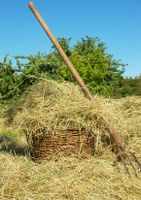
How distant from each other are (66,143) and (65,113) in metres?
0.37

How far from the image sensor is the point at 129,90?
16.8 meters

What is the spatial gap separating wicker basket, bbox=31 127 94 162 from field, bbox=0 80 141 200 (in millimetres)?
98

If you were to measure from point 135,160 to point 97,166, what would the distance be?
2.00ft

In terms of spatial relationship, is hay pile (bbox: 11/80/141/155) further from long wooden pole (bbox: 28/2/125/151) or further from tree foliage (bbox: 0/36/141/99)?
tree foliage (bbox: 0/36/141/99)

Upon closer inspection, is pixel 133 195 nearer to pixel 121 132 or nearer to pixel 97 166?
pixel 97 166

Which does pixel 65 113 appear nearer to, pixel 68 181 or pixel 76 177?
pixel 76 177

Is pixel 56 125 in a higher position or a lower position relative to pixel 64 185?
higher

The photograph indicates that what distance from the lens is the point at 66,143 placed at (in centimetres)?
534

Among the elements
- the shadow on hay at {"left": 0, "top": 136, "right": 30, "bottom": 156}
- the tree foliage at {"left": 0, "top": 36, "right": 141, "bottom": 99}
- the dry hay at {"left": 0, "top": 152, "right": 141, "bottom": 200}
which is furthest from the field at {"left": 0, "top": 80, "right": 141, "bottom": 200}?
the tree foliage at {"left": 0, "top": 36, "right": 141, "bottom": 99}

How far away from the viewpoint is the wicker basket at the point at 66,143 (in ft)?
17.5

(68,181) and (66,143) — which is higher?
(66,143)

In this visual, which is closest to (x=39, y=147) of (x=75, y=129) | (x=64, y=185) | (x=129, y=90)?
(x=75, y=129)

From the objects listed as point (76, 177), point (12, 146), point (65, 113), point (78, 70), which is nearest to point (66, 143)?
point (65, 113)

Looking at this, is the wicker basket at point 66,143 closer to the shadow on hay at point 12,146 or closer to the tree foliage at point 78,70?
the shadow on hay at point 12,146
